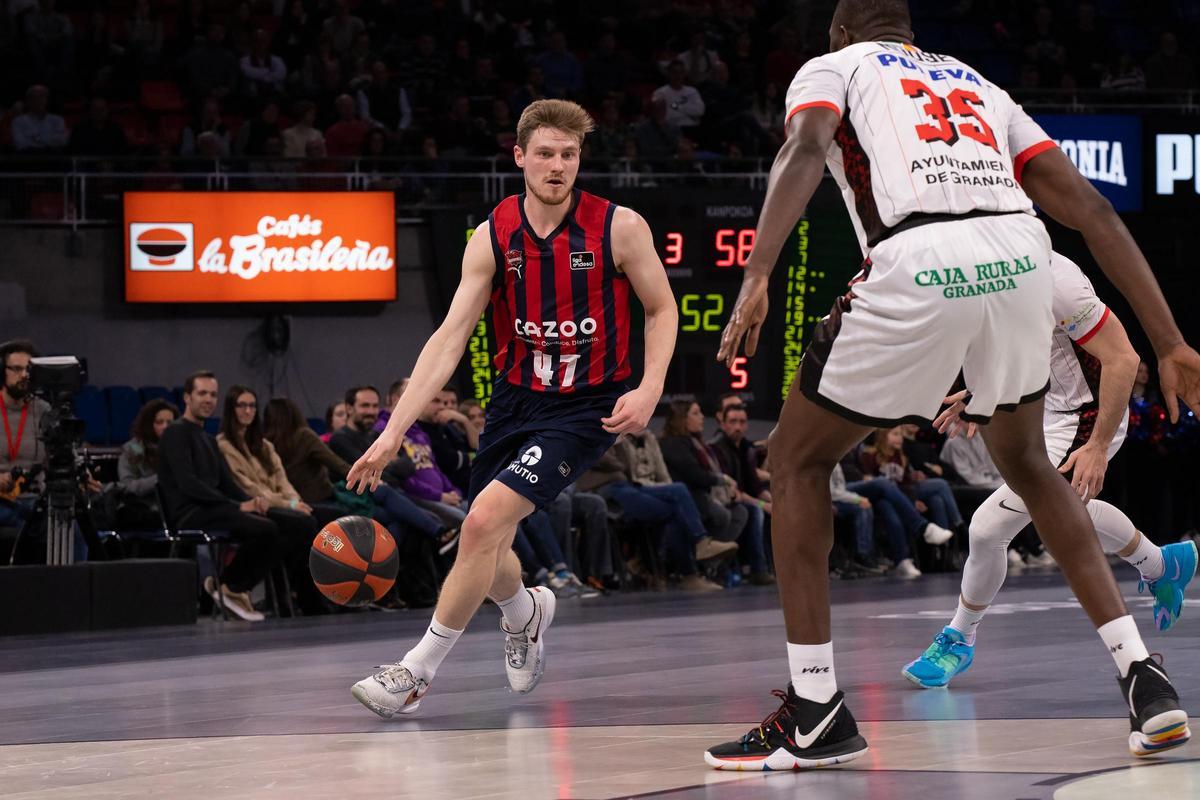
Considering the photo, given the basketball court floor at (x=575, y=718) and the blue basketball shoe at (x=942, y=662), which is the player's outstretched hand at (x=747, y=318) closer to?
the basketball court floor at (x=575, y=718)

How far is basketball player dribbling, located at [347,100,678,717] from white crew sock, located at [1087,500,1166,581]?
211 cm

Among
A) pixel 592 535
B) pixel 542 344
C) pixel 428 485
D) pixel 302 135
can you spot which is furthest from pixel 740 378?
pixel 542 344

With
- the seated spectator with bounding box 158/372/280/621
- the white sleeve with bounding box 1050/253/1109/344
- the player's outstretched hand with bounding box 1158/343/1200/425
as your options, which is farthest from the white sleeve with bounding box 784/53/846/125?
the seated spectator with bounding box 158/372/280/621

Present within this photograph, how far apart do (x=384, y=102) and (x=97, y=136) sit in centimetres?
318

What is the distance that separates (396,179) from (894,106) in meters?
13.5

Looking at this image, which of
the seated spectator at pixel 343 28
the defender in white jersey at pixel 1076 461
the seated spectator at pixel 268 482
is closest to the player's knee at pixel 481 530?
the defender in white jersey at pixel 1076 461

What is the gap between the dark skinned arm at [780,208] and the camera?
4184 millimetres

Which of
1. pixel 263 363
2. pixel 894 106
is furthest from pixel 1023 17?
Answer: pixel 894 106

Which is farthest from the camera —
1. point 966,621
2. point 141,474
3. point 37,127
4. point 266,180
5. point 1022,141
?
point 37,127

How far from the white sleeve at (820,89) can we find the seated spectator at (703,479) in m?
9.68

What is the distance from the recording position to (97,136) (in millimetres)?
17188

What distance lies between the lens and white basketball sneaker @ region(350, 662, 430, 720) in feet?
18.6

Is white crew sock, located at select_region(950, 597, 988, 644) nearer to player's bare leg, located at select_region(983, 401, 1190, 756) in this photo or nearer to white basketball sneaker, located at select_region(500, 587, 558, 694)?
white basketball sneaker, located at select_region(500, 587, 558, 694)

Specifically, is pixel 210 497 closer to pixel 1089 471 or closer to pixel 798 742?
pixel 1089 471
